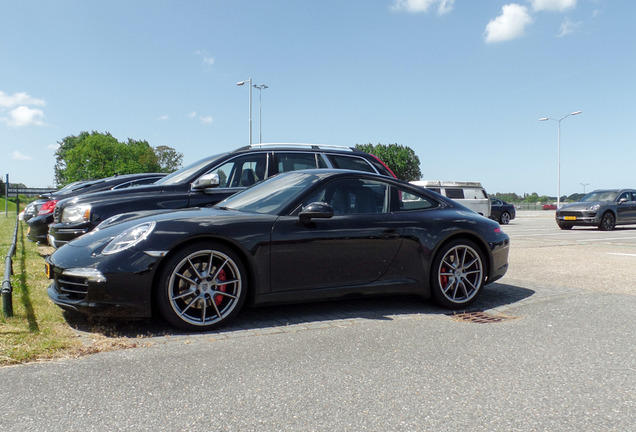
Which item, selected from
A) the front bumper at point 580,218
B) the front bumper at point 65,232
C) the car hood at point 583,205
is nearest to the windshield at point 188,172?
the front bumper at point 65,232

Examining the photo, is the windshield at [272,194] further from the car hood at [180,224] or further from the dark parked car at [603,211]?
the dark parked car at [603,211]

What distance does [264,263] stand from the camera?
4.39 m

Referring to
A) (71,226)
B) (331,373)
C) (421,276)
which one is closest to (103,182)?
(71,226)

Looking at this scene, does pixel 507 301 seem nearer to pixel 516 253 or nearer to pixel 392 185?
pixel 392 185

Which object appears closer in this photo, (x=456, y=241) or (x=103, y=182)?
(x=456, y=241)

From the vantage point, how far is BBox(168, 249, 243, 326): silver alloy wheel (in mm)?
4164

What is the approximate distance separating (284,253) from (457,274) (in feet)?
Result: 5.94

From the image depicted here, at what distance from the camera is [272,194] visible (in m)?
5.04

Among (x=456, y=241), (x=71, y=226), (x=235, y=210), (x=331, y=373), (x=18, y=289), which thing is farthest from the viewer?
(x=71, y=226)

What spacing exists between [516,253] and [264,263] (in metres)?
7.19

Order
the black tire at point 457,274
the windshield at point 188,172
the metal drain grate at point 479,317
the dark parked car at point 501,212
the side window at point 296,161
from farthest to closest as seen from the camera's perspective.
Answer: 1. the dark parked car at point 501,212
2. the side window at point 296,161
3. the windshield at point 188,172
4. the black tire at point 457,274
5. the metal drain grate at point 479,317

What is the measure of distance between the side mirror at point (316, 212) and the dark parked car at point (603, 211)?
16906 mm

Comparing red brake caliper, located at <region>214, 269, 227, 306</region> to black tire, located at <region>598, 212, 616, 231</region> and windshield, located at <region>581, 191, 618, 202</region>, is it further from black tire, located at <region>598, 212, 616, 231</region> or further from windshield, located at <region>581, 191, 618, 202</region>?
windshield, located at <region>581, 191, 618, 202</region>

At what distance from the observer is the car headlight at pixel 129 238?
162 inches
